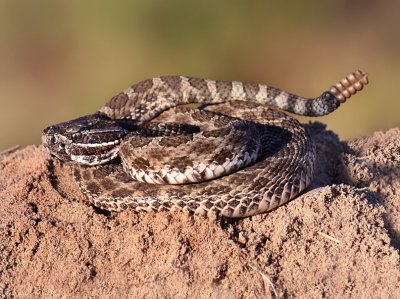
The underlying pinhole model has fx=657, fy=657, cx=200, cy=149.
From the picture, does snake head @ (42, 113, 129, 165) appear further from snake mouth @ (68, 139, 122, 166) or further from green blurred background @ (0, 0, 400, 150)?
green blurred background @ (0, 0, 400, 150)

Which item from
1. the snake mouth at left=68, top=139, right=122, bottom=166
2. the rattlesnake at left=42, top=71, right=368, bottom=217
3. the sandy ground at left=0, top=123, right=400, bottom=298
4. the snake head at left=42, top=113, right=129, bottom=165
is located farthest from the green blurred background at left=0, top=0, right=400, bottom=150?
the sandy ground at left=0, top=123, right=400, bottom=298

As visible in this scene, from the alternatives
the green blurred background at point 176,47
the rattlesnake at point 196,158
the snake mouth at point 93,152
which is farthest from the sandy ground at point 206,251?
the green blurred background at point 176,47

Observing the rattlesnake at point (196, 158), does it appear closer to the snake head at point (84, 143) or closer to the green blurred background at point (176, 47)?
the snake head at point (84, 143)

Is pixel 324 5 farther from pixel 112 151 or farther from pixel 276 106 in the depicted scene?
pixel 112 151

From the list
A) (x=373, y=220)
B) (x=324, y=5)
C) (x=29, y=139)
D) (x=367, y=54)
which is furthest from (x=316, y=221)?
(x=324, y=5)

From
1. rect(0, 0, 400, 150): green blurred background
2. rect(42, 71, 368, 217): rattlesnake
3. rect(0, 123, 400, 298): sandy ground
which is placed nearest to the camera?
rect(0, 123, 400, 298): sandy ground

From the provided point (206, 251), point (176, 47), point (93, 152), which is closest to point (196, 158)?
point (206, 251)
